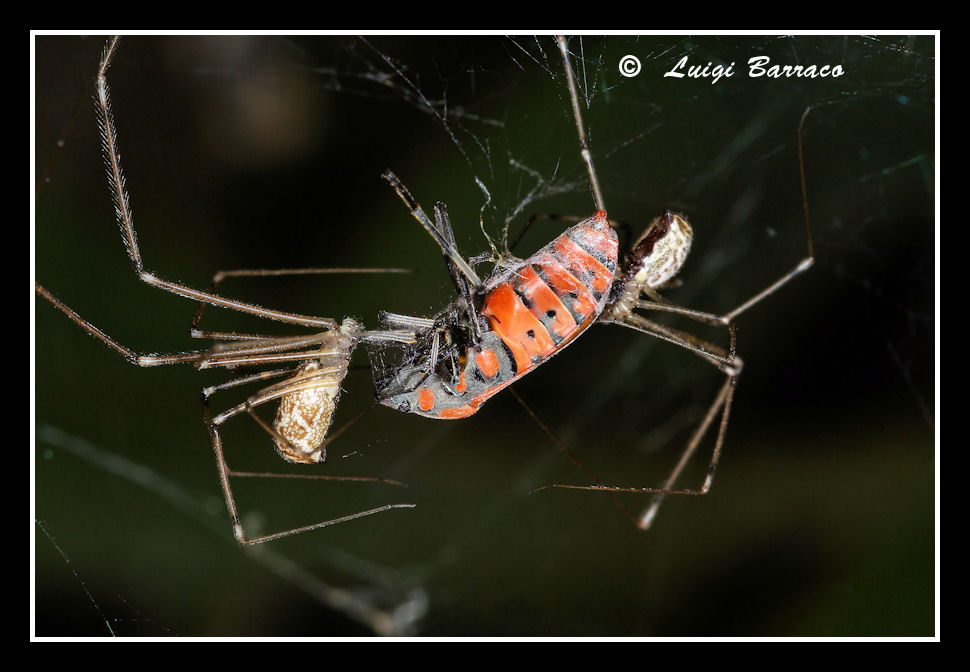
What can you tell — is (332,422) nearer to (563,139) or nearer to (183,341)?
(183,341)

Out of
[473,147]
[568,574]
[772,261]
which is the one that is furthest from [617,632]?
[473,147]

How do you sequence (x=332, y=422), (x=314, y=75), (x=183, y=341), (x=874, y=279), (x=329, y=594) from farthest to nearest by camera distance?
1. (x=874, y=279)
2. (x=329, y=594)
3. (x=314, y=75)
4. (x=183, y=341)
5. (x=332, y=422)

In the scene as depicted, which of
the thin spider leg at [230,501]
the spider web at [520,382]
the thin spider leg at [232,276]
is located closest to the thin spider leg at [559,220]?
the spider web at [520,382]

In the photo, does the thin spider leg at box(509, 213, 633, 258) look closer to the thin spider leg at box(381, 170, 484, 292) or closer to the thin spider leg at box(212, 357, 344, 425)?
the thin spider leg at box(381, 170, 484, 292)

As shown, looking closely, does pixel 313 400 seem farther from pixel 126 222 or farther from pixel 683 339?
pixel 683 339

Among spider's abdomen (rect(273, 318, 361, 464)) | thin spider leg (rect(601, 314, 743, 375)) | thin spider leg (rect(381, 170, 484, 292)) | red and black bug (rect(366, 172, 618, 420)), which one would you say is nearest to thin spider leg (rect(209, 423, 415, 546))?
spider's abdomen (rect(273, 318, 361, 464))

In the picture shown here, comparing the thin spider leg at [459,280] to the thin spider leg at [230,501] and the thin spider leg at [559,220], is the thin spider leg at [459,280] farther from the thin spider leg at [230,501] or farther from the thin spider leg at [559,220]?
the thin spider leg at [230,501]

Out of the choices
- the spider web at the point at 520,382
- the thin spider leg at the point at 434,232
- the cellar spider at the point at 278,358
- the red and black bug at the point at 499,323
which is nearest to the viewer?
the thin spider leg at the point at 434,232

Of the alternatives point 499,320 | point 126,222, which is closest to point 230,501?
point 126,222
